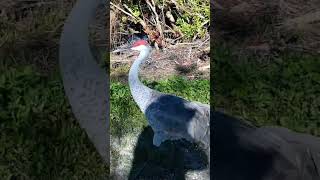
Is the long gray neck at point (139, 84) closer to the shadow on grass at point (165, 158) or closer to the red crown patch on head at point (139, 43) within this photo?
the red crown patch on head at point (139, 43)

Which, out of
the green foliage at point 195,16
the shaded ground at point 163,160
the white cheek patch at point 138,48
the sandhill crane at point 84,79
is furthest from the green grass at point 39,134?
the green foliage at point 195,16

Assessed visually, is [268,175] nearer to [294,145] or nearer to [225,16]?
[294,145]

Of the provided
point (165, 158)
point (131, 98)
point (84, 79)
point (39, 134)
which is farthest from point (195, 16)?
point (39, 134)

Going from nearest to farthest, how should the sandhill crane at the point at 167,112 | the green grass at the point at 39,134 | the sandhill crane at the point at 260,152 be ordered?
1. the sandhill crane at the point at 260,152
2. the sandhill crane at the point at 167,112
3. the green grass at the point at 39,134

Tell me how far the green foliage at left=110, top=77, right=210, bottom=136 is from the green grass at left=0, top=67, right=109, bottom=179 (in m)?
0.26

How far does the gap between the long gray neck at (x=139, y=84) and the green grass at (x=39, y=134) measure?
46 centimetres

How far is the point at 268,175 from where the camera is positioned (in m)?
5.23

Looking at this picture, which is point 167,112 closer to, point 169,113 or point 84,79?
point 169,113

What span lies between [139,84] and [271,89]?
0.94m

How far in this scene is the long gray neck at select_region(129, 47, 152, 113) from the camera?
5699 millimetres

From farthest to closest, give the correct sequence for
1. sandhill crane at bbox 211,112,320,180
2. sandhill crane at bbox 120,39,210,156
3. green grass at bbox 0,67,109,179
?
green grass at bbox 0,67,109,179
sandhill crane at bbox 120,39,210,156
sandhill crane at bbox 211,112,320,180

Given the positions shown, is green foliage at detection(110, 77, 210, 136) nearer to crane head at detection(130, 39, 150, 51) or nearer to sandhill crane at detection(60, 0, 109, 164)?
sandhill crane at detection(60, 0, 109, 164)

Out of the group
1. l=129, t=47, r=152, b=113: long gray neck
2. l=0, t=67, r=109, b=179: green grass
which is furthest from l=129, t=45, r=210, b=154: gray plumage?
l=0, t=67, r=109, b=179: green grass

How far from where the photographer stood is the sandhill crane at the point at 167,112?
18.5ft
